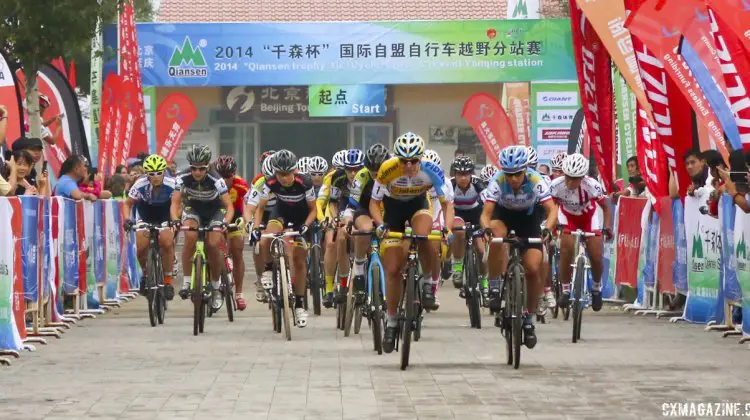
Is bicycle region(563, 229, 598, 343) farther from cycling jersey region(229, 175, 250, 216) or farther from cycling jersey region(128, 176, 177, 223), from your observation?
cycling jersey region(128, 176, 177, 223)

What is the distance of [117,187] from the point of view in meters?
26.1

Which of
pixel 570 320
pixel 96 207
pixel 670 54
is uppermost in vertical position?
pixel 670 54

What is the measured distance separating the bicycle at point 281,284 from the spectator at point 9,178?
2.57 metres

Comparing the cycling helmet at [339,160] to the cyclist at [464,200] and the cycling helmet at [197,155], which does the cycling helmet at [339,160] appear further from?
the cyclist at [464,200]

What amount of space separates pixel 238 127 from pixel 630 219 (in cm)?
2998

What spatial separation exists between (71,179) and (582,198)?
19.5ft

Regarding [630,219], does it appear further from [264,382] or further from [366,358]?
[264,382]

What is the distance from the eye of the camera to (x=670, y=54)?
19453 millimetres

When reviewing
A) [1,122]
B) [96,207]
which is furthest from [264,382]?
[96,207]

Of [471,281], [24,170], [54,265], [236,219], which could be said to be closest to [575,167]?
[471,281]

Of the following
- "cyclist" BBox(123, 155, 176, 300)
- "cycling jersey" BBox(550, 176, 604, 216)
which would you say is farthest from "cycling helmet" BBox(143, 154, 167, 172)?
"cycling jersey" BBox(550, 176, 604, 216)

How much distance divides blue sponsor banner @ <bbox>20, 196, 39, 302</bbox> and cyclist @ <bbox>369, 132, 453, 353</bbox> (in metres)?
3.32

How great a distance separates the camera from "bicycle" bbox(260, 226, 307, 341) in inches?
652

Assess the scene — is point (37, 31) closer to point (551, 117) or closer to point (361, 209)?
point (361, 209)
